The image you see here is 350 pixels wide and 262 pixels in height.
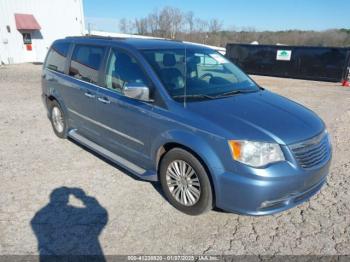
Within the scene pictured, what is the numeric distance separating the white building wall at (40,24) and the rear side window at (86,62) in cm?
2102

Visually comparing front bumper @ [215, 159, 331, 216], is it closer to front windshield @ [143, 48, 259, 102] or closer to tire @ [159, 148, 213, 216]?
tire @ [159, 148, 213, 216]

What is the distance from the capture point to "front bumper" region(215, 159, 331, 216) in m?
2.74

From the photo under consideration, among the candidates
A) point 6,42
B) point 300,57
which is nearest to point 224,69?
point 300,57

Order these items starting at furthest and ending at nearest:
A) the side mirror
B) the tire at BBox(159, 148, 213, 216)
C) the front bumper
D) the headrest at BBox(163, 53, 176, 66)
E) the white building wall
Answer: the white building wall → the headrest at BBox(163, 53, 176, 66) → the side mirror → the tire at BBox(159, 148, 213, 216) → the front bumper

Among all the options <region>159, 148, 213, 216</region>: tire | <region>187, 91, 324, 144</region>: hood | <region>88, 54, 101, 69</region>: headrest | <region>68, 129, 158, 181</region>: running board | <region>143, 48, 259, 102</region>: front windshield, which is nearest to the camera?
<region>187, 91, 324, 144</region>: hood

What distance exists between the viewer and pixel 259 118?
3113 mm

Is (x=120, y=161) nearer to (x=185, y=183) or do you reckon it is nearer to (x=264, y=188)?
(x=185, y=183)

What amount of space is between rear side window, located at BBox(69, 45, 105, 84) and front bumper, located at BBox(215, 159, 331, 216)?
8.23 ft

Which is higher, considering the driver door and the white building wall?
the white building wall

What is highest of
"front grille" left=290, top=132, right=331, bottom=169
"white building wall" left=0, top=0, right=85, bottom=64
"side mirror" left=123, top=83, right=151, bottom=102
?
"white building wall" left=0, top=0, right=85, bottom=64

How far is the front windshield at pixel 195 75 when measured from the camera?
350 cm

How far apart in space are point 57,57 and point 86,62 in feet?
3.95

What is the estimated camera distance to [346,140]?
19.8 ft

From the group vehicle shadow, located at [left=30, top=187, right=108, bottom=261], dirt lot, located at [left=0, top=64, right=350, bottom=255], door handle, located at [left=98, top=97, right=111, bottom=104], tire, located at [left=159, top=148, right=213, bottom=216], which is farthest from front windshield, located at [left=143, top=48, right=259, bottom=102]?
vehicle shadow, located at [left=30, top=187, right=108, bottom=261]
